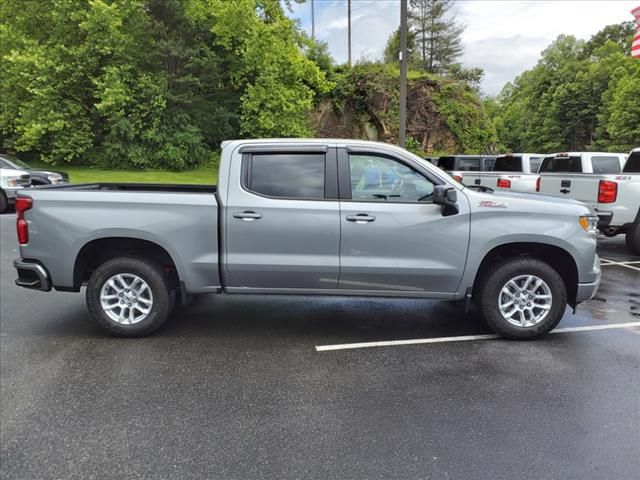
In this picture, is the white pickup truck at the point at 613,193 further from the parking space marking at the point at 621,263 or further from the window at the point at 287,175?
the window at the point at 287,175

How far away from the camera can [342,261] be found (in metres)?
4.34

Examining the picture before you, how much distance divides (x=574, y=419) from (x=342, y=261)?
2225mm

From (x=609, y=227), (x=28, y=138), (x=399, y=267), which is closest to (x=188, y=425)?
(x=399, y=267)

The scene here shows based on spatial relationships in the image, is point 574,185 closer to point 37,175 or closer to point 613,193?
point 613,193

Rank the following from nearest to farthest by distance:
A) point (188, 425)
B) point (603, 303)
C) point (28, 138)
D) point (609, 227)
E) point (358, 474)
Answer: point (358, 474), point (188, 425), point (603, 303), point (609, 227), point (28, 138)

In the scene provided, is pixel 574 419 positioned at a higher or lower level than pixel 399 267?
lower

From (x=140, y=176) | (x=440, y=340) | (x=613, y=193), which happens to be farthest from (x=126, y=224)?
(x=140, y=176)

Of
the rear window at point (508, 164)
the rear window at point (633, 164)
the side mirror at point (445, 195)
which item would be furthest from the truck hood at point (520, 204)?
the rear window at point (508, 164)

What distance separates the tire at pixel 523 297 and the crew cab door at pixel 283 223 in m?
1.54

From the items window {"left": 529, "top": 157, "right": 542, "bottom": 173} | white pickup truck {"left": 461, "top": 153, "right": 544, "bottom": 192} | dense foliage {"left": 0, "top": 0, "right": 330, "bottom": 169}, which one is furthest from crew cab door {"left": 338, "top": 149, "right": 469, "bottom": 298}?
dense foliage {"left": 0, "top": 0, "right": 330, "bottom": 169}

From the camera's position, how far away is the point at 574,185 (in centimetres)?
881

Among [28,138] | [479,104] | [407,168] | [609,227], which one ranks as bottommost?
[609,227]

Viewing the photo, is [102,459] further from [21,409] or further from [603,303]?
[603,303]

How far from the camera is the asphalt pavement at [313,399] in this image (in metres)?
2.60
